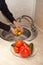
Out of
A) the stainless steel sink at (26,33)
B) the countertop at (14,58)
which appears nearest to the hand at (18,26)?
the stainless steel sink at (26,33)

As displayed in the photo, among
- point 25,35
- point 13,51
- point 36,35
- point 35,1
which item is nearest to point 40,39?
point 36,35

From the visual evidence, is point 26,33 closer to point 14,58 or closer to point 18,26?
point 18,26

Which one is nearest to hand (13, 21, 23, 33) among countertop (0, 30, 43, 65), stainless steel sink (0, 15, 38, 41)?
stainless steel sink (0, 15, 38, 41)

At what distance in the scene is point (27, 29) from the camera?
1.59 meters

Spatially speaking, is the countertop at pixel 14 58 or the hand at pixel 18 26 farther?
the hand at pixel 18 26

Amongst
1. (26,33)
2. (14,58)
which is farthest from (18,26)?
(14,58)

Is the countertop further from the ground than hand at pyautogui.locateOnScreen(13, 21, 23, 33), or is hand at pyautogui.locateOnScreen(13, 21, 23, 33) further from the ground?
hand at pyautogui.locateOnScreen(13, 21, 23, 33)

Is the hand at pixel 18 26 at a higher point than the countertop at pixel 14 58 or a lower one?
higher

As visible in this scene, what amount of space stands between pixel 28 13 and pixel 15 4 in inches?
7.0

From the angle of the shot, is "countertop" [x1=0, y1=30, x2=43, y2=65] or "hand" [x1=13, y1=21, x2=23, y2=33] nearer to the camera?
"countertop" [x1=0, y1=30, x2=43, y2=65]

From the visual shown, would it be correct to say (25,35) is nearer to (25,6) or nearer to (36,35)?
(36,35)

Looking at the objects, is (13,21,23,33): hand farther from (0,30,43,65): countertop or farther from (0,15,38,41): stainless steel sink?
(0,30,43,65): countertop

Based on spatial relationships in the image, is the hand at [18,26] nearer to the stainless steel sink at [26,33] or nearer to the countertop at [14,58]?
the stainless steel sink at [26,33]

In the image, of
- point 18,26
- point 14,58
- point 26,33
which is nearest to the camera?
point 14,58
